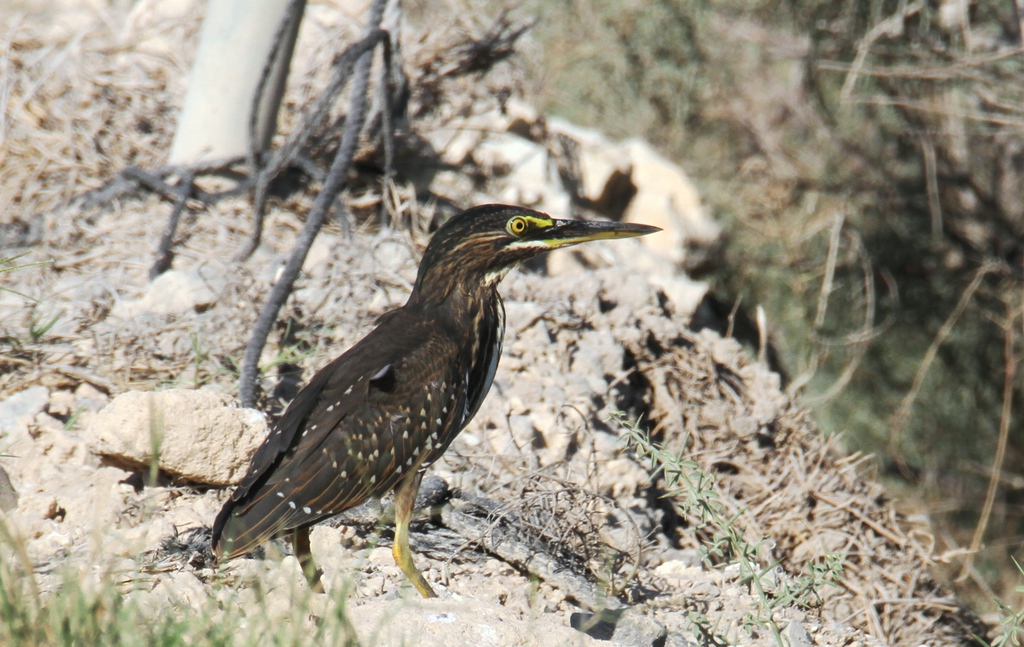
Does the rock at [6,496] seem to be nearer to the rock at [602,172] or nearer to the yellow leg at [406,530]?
the yellow leg at [406,530]

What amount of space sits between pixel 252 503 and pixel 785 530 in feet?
8.16

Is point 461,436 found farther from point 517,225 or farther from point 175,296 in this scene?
point 175,296

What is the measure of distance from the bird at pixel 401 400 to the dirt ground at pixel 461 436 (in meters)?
0.21

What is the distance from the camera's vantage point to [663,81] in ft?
30.8

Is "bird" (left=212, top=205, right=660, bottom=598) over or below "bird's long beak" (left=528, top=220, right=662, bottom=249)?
below

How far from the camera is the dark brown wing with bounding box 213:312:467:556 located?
11.5ft

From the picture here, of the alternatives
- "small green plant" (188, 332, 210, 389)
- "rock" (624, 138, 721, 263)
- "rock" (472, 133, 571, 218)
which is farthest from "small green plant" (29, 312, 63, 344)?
"rock" (624, 138, 721, 263)

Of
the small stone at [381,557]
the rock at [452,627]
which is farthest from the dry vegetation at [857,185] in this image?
the rock at [452,627]

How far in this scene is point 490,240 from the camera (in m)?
4.29

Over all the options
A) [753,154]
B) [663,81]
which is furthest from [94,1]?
[753,154]

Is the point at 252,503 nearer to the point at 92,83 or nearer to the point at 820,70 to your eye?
the point at 92,83

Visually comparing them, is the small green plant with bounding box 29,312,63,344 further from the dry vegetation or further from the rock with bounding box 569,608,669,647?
the dry vegetation

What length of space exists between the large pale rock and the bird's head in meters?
0.92

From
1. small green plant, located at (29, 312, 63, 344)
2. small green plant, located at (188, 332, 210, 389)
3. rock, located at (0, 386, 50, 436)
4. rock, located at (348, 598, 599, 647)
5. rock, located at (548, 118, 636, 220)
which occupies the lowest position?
rock, located at (348, 598, 599, 647)
